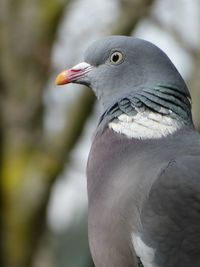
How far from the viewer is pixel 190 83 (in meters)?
9.48

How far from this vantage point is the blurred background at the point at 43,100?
10094 mm

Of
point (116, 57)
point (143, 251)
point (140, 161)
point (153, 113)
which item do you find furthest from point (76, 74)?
point (143, 251)

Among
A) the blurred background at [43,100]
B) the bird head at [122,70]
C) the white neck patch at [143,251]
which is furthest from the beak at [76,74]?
the blurred background at [43,100]

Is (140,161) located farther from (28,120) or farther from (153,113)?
(28,120)

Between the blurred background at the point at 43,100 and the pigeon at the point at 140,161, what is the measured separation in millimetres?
3604

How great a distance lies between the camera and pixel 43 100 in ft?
34.7

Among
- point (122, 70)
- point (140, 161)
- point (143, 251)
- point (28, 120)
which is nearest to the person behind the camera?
point (143, 251)

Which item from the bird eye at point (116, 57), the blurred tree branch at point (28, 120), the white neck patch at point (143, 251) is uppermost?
the bird eye at point (116, 57)

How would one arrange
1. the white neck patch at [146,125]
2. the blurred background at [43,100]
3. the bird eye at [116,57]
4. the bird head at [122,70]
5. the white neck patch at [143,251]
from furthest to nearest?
the blurred background at [43,100] < the bird eye at [116,57] < the bird head at [122,70] < the white neck patch at [146,125] < the white neck patch at [143,251]

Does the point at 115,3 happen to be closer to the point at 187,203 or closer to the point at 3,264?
the point at 3,264

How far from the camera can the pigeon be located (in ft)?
Answer: 17.8

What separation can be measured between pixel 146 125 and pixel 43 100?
15.8 ft

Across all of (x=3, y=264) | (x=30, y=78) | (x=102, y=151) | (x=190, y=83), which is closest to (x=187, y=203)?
(x=102, y=151)

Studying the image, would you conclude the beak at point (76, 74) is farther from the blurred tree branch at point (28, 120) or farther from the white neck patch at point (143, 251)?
the blurred tree branch at point (28, 120)
